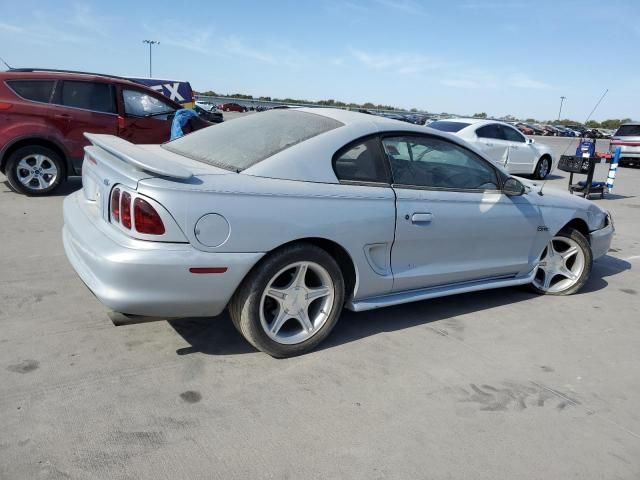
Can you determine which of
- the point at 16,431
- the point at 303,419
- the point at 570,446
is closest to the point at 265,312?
the point at 303,419

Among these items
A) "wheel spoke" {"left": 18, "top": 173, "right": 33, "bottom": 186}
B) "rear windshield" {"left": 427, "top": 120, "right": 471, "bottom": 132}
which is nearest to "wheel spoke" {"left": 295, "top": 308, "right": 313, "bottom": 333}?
"wheel spoke" {"left": 18, "top": 173, "right": 33, "bottom": 186}

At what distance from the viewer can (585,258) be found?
494 centimetres

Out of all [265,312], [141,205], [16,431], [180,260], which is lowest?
[16,431]

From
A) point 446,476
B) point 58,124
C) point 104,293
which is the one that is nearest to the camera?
point 446,476

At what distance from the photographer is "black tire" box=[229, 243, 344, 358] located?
10.2 feet

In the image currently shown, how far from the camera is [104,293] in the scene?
113 inches

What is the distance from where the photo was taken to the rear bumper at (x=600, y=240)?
5023 mm

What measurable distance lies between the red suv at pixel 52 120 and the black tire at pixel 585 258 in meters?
5.39

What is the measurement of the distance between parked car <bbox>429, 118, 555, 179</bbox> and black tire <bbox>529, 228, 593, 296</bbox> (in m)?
7.05

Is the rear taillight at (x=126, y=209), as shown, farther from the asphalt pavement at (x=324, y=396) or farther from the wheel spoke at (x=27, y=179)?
the wheel spoke at (x=27, y=179)

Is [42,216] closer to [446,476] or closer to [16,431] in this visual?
[16,431]

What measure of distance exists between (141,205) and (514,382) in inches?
93.1

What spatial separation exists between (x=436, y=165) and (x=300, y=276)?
144cm

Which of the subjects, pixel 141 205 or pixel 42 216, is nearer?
pixel 141 205
